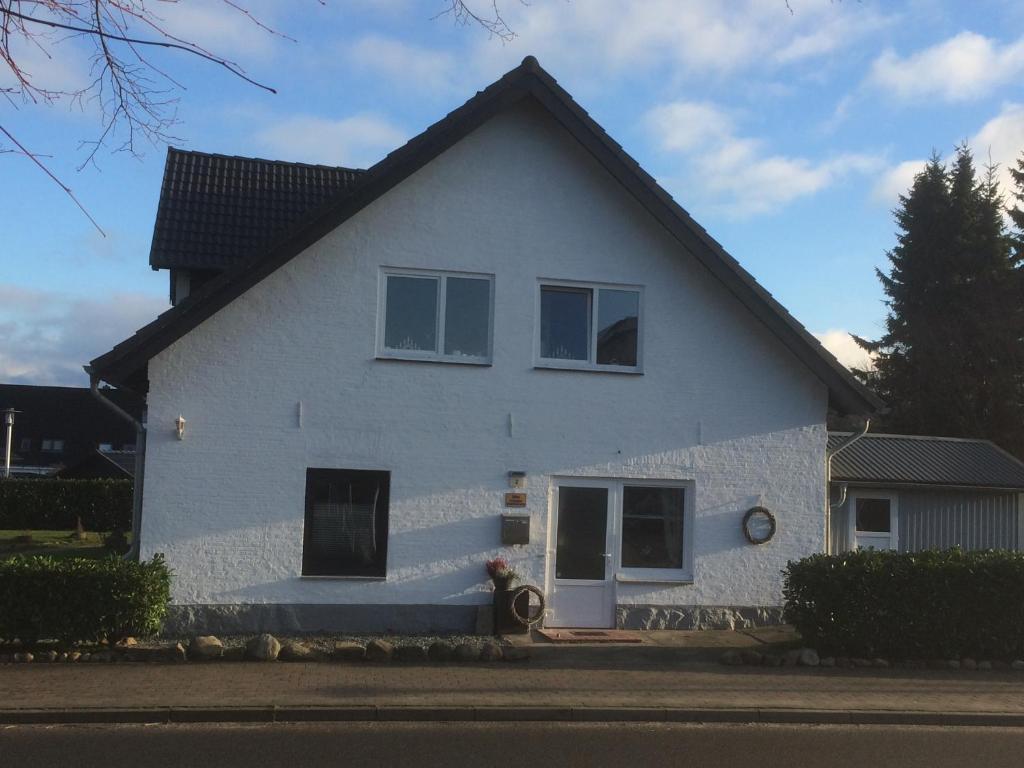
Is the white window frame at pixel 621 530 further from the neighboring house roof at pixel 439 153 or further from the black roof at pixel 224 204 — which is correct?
the black roof at pixel 224 204

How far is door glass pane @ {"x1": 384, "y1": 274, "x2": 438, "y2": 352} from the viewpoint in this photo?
12.9 metres

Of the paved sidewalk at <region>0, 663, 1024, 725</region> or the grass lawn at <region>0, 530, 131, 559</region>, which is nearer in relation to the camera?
the paved sidewalk at <region>0, 663, 1024, 725</region>

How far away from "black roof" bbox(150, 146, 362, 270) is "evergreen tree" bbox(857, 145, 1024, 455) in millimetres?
26181

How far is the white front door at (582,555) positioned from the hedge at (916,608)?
2628 millimetres

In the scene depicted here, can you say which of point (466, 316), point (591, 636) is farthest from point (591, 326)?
point (591, 636)

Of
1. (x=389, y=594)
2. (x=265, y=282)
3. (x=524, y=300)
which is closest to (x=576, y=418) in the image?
(x=524, y=300)

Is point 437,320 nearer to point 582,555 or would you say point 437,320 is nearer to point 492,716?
point 582,555

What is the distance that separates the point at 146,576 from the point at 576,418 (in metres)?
5.58

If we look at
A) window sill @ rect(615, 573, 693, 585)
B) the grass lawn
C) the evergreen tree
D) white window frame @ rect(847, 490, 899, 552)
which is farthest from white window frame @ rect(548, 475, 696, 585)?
the evergreen tree

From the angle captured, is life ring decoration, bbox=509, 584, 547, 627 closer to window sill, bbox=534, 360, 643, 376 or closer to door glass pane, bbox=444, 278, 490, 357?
window sill, bbox=534, 360, 643, 376

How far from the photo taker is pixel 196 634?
11953mm

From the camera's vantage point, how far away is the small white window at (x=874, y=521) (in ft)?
57.6

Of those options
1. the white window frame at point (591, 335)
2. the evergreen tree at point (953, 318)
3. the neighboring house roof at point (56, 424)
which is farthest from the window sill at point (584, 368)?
the neighboring house roof at point (56, 424)

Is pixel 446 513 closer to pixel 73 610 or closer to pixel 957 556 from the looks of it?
pixel 73 610
